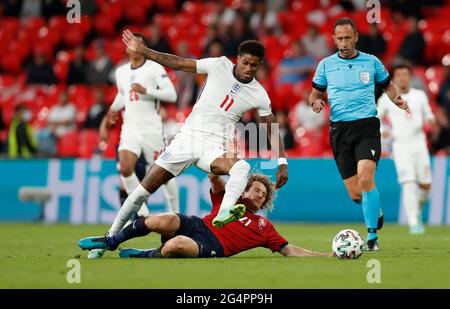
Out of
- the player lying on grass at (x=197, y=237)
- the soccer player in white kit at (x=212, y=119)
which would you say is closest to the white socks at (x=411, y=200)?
the soccer player in white kit at (x=212, y=119)

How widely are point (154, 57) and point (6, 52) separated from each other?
16025 millimetres

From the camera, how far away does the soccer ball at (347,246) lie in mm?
9125

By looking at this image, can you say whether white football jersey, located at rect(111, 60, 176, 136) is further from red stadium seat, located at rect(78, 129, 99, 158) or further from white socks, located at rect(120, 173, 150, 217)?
red stadium seat, located at rect(78, 129, 99, 158)

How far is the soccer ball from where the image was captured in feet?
29.9

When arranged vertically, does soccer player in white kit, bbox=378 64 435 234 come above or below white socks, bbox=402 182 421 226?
above

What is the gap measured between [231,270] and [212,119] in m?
2.11

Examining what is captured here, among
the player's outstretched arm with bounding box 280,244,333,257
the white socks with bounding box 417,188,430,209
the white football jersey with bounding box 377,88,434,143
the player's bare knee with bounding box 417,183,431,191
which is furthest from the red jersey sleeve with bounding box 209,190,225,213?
the white socks with bounding box 417,188,430,209

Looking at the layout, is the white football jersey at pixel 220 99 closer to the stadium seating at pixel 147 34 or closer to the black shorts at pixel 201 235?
the black shorts at pixel 201 235

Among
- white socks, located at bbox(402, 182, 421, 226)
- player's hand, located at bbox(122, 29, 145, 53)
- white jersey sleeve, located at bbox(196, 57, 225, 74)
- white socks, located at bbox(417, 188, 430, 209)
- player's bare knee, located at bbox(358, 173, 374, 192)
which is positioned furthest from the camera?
white socks, located at bbox(417, 188, 430, 209)

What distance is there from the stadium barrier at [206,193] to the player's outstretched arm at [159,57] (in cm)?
734

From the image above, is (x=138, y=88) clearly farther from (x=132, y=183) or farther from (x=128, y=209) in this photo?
→ (x=128, y=209)

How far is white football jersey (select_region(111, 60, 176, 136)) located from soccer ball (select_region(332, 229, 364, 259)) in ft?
15.1

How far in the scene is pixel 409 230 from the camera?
1502cm
